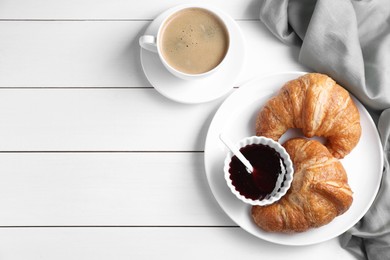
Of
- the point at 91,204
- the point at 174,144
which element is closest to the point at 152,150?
the point at 174,144

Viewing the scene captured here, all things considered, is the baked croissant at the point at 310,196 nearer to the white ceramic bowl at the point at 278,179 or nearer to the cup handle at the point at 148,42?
the white ceramic bowl at the point at 278,179

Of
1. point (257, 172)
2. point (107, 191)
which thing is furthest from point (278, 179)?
point (107, 191)

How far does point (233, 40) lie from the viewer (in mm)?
1365

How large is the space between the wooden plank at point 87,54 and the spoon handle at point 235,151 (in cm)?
24

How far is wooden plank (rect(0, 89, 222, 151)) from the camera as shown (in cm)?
138

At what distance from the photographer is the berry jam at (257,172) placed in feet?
4.08

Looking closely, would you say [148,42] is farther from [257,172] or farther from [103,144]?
[257,172]

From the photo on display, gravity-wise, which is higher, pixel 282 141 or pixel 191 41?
pixel 191 41

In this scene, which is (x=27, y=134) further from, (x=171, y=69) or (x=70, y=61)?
(x=171, y=69)

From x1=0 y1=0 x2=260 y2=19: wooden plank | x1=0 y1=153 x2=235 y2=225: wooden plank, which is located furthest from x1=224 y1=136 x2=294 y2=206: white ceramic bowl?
x1=0 y1=0 x2=260 y2=19: wooden plank

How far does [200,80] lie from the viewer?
1.34 m

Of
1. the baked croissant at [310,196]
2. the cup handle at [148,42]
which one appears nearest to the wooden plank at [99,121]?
the cup handle at [148,42]

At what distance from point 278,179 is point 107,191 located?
17.7 inches

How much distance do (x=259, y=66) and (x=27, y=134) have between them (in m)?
0.66
